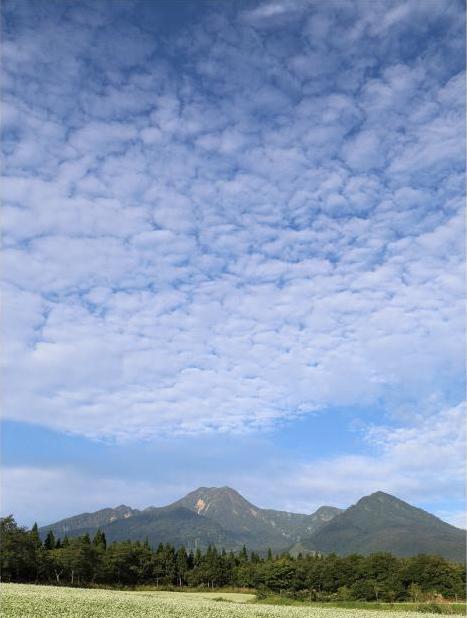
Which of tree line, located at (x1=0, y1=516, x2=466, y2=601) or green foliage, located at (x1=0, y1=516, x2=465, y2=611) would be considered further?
tree line, located at (x1=0, y1=516, x2=466, y2=601)

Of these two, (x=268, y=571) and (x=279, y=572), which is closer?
(x=279, y=572)

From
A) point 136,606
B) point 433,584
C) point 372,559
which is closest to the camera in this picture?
point 136,606

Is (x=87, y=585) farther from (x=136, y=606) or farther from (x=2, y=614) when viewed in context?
(x=2, y=614)

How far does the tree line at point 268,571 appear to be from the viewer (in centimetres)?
10181

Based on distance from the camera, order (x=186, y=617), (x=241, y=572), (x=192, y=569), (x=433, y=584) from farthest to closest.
→ (x=192, y=569) → (x=241, y=572) → (x=433, y=584) → (x=186, y=617)

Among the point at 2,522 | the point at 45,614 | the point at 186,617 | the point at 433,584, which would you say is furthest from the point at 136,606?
the point at 433,584

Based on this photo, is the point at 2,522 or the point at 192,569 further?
the point at 192,569

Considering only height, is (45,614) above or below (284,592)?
above

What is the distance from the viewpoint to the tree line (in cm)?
10181

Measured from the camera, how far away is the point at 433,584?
4188 inches

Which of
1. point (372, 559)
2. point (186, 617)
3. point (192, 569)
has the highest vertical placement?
point (186, 617)

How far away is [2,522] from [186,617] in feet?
299

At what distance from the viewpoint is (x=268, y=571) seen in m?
122

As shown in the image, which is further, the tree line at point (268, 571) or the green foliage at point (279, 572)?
the tree line at point (268, 571)
